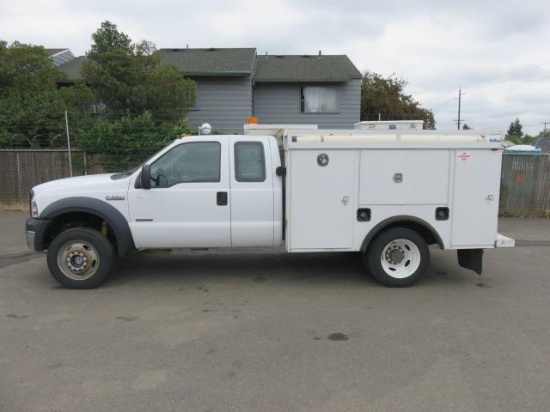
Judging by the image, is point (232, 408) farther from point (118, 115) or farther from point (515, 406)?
point (118, 115)

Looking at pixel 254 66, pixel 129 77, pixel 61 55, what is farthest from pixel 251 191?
pixel 61 55

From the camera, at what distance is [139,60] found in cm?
1404

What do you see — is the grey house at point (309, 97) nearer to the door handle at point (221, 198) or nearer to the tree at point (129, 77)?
the tree at point (129, 77)

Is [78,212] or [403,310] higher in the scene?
[78,212]

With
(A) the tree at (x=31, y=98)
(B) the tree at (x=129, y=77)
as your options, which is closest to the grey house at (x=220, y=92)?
(B) the tree at (x=129, y=77)

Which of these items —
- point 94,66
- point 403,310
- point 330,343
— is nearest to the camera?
point 330,343

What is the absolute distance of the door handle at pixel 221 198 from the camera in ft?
20.6

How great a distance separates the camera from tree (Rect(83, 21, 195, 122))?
45.0 ft

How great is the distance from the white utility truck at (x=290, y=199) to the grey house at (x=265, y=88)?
39.1 feet

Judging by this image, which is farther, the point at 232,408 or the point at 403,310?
the point at 403,310

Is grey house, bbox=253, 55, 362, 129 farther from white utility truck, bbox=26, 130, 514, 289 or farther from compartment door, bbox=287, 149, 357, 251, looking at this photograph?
compartment door, bbox=287, 149, 357, 251

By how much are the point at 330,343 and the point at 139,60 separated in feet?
38.3

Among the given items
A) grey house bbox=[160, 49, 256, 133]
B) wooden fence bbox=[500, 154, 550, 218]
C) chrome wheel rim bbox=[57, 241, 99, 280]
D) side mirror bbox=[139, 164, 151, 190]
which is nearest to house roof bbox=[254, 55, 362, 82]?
grey house bbox=[160, 49, 256, 133]

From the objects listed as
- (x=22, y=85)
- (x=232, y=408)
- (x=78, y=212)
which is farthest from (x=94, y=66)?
(x=232, y=408)
